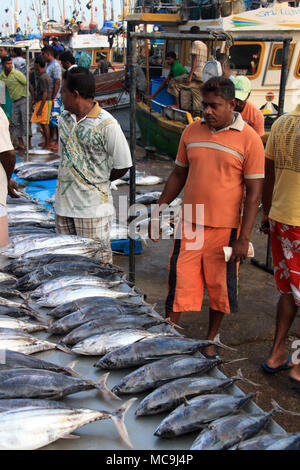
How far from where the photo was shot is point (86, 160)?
3.72 m

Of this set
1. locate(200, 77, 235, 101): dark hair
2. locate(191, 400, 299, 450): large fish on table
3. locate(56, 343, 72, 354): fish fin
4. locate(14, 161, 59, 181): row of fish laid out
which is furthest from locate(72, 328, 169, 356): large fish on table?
locate(14, 161, 59, 181): row of fish laid out

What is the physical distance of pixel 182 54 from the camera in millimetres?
12750

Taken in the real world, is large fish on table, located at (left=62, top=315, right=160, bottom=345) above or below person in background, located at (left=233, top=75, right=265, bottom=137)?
below

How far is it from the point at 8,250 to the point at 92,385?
1794 millimetres

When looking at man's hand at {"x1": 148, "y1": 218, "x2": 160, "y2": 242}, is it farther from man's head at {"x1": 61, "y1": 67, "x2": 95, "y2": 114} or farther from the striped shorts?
man's head at {"x1": 61, "y1": 67, "x2": 95, "y2": 114}

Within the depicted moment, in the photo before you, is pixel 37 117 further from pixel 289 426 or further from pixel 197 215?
pixel 289 426

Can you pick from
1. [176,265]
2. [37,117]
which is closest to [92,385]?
[176,265]

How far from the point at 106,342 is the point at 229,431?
77cm

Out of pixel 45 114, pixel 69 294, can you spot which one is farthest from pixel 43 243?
pixel 45 114

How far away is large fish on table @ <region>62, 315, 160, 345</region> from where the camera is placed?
2.37m

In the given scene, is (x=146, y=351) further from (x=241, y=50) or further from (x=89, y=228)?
(x=241, y=50)

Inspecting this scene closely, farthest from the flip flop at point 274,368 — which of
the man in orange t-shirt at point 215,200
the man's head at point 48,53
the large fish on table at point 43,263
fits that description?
the man's head at point 48,53

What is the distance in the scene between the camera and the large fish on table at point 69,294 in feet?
8.93

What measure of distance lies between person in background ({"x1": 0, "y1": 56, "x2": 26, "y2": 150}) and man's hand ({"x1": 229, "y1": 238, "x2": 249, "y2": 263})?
889 cm
